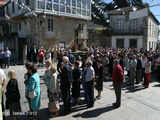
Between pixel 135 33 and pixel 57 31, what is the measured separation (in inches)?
594

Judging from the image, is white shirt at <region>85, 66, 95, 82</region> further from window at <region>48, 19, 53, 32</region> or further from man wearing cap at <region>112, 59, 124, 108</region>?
window at <region>48, 19, 53, 32</region>

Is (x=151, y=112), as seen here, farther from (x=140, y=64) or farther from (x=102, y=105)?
(x=140, y=64)

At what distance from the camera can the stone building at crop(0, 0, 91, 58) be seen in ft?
58.3

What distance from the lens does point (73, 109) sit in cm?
522

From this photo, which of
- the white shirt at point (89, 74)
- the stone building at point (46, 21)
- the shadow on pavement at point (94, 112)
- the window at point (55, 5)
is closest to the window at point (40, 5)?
the stone building at point (46, 21)

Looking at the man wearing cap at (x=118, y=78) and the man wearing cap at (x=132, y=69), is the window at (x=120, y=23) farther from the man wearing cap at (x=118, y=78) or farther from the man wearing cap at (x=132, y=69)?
the man wearing cap at (x=118, y=78)

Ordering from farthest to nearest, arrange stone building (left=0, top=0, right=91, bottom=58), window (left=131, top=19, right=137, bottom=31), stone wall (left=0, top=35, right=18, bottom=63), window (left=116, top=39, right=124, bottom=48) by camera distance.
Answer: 1. window (left=116, top=39, right=124, bottom=48)
2. window (left=131, top=19, right=137, bottom=31)
3. stone building (left=0, top=0, right=91, bottom=58)
4. stone wall (left=0, top=35, right=18, bottom=63)

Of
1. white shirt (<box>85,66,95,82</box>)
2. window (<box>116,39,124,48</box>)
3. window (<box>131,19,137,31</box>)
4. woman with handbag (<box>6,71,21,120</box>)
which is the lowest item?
woman with handbag (<box>6,71,21,120</box>)

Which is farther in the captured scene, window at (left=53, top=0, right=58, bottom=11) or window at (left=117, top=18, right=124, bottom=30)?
window at (left=117, top=18, right=124, bottom=30)

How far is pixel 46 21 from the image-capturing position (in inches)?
741

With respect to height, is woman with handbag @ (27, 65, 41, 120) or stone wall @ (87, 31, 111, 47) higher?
stone wall @ (87, 31, 111, 47)

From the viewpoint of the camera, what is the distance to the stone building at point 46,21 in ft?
58.3

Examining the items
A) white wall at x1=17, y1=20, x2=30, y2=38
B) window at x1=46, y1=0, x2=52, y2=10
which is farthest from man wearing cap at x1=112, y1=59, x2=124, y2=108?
white wall at x1=17, y1=20, x2=30, y2=38

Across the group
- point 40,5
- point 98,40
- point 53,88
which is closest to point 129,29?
point 98,40
